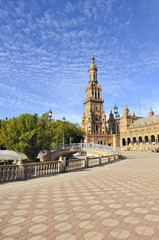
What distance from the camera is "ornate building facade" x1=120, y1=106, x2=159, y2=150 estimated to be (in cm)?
Result: 6190

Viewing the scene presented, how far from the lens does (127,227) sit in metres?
4.12

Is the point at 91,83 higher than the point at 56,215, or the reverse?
the point at 91,83

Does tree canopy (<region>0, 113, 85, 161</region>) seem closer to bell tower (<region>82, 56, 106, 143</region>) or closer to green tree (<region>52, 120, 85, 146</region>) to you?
green tree (<region>52, 120, 85, 146</region>)

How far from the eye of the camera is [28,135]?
80.2 feet

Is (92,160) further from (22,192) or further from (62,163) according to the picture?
(22,192)

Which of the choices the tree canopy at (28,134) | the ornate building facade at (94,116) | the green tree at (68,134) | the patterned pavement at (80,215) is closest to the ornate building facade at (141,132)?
the ornate building facade at (94,116)

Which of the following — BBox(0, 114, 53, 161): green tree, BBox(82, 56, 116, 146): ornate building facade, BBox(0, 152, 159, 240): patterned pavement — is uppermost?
BBox(82, 56, 116, 146): ornate building facade

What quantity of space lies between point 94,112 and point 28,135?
2590 inches

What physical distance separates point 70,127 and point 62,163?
40829 mm

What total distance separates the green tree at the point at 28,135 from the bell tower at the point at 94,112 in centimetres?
5443

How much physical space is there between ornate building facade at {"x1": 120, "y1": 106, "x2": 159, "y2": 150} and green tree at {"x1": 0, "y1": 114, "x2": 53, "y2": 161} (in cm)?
4340

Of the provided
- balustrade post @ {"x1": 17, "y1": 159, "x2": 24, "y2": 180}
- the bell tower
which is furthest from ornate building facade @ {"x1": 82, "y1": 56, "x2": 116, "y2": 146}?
balustrade post @ {"x1": 17, "y1": 159, "x2": 24, "y2": 180}

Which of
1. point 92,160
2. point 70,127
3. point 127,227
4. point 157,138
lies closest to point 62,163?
point 92,160

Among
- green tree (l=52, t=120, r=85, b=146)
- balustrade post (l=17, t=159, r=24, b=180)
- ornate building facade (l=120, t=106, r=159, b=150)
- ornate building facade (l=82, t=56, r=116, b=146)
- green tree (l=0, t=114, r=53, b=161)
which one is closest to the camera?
balustrade post (l=17, t=159, r=24, b=180)
